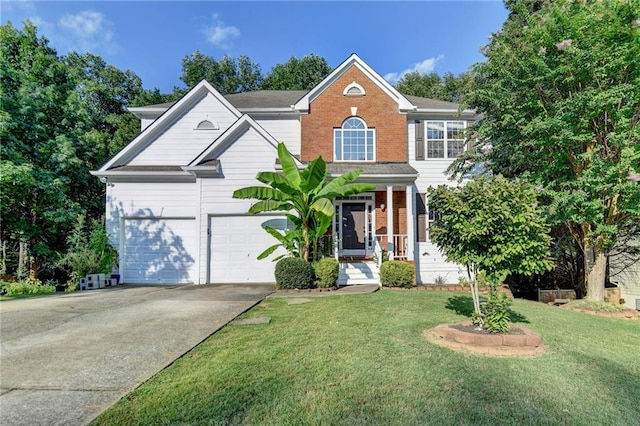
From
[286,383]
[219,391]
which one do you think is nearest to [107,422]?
[219,391]

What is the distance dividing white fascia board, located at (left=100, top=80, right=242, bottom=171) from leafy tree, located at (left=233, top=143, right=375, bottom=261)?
4.70 m

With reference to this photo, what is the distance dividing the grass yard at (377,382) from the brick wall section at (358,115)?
9113 mm

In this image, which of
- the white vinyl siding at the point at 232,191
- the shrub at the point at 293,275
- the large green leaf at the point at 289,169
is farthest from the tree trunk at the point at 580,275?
the white vinyl siding at the point at 232,191

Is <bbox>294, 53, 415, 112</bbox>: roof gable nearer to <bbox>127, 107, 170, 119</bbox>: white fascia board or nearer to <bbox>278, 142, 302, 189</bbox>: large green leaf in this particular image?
<bbox>278, 142, 302, 189</bbox>: large green leaf

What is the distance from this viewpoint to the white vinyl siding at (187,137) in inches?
536

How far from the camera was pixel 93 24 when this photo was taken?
14.8 metres

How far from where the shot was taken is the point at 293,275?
1017 centimetres

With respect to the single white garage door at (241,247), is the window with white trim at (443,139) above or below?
above

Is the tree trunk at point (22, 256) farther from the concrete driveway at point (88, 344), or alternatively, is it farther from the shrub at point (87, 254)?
the concrete driveway at point (88, 344)

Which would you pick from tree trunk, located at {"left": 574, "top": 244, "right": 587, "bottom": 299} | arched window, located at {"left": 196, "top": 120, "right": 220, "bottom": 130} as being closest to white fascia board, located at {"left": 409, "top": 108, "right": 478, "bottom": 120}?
tree trunk, located at {"left": 574, "top": 244, "right": 587, "bottom": 299}

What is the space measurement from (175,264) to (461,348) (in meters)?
10.9

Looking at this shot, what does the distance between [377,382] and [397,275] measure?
7716 mm

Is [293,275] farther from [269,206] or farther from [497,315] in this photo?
[497,315]

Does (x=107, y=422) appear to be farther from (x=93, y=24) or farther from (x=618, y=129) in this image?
(x=93, y=24)
